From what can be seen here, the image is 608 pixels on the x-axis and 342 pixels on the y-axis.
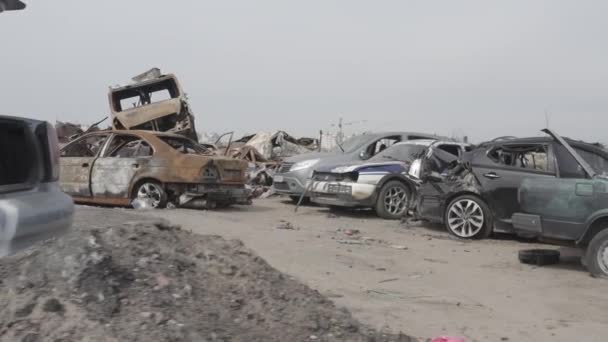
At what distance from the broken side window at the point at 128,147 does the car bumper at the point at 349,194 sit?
3.43 meters

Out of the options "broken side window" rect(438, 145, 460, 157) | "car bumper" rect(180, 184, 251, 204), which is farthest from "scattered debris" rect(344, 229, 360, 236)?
"broken side window" rect(438, 145, 460, 157)

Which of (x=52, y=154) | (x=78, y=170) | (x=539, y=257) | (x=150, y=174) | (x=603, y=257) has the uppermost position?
(x=52, y=154)

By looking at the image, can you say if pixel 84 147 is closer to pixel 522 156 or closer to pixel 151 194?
pixel 151 194

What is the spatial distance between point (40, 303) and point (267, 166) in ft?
47.6

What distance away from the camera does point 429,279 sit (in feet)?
19.8

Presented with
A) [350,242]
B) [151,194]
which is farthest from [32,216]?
[151,194]

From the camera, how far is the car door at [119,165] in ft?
34.7

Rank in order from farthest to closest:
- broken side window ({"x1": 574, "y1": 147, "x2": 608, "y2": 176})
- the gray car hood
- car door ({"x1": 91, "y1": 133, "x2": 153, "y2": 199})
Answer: the gray car hood → car door ({"x1": 91, "y1": 133, "x2": 153, "y2": 199}) → broken side window ({"x1": 574, "y1": 147, "x2": 608, "y2": 176})

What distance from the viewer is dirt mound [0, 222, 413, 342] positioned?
3145mm

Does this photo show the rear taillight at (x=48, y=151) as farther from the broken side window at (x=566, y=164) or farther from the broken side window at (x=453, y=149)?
the broken side window at (x=453, y=149)

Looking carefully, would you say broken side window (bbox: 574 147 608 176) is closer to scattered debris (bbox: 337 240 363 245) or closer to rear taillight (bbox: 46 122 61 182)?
scattered debris (bbox: 337 240 363 245)

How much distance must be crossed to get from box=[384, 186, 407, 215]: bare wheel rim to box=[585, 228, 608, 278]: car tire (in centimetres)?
480

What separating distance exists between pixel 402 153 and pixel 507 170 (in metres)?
3.14

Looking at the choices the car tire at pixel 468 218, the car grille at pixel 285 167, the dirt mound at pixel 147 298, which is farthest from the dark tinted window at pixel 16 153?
the car grille at pixel 285 167
